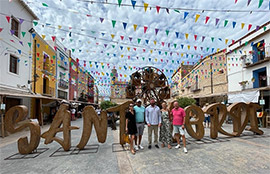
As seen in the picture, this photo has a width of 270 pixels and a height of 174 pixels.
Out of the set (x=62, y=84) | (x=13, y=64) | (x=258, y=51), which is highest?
(x=258, y=51)

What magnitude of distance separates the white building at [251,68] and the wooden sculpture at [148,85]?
6.58 m

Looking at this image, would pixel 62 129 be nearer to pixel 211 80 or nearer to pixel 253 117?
pixel 253 117

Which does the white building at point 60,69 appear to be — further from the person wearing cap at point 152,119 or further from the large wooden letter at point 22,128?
the person wearing cap at point 152,119

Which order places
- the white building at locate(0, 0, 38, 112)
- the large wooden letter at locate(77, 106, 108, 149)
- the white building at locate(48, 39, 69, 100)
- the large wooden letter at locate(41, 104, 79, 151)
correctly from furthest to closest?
the white building at locate(48, 39, 69, 100) → the white building at locate(0, 0, 38, 112) → the large wooden letter at locate(77, 106, 108, 149) → the large wooden letter at locate(41, 104, 79, 151)

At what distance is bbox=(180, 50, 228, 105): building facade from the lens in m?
15.9

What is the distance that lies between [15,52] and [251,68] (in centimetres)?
1892

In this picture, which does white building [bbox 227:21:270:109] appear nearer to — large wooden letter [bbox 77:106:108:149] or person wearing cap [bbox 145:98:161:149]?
person wearing cap [bbox 145:98:161:149]

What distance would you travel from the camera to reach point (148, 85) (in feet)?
30.5

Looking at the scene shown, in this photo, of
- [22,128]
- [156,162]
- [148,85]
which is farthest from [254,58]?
[22,128]

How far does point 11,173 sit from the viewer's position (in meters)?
3.14

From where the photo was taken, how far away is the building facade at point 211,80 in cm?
1588

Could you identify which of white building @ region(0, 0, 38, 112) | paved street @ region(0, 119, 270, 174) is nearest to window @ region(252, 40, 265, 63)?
paved street @ region(0, 119, 270, 174)

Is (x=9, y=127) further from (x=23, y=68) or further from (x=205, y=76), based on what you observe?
(x=205, y=76)

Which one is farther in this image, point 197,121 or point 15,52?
point 15,52
